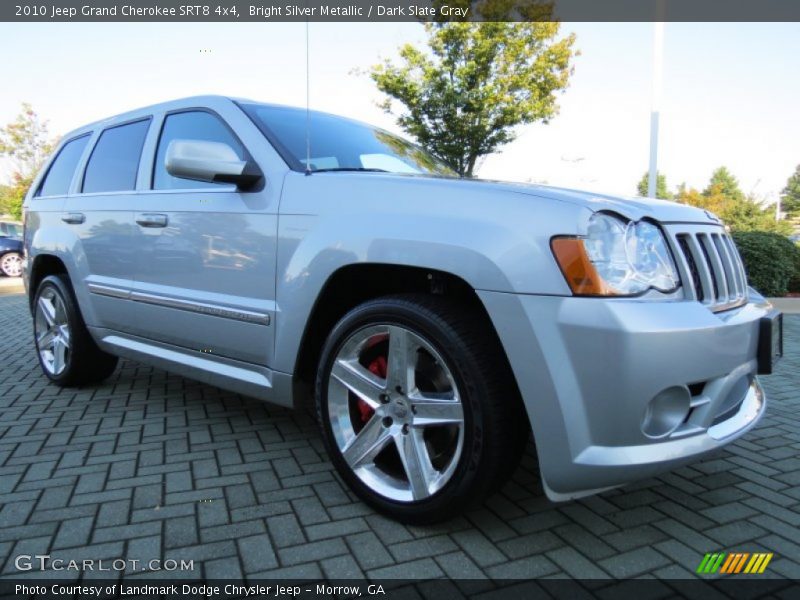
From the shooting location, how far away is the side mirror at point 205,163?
2.54 meters

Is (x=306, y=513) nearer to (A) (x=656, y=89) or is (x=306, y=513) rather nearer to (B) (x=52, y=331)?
(B) (x=52, y=331)

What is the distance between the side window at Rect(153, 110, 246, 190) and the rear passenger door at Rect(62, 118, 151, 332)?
0.72 feet

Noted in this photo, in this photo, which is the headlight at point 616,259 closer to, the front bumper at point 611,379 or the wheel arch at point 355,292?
the front bumper at point 611,379

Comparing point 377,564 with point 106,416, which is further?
point 106,416

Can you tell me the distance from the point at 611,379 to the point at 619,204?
0.62m

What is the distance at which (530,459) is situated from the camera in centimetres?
296

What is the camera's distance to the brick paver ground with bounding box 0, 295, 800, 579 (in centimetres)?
200

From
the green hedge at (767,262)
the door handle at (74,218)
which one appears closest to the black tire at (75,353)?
the door handle at (74,218)

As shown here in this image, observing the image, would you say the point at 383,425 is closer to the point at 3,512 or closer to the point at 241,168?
the point at 241,168

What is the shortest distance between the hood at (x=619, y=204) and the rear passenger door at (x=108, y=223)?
2.31 meters

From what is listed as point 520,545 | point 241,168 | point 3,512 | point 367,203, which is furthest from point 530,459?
point 3,512

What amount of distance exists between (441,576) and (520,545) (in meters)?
0.36

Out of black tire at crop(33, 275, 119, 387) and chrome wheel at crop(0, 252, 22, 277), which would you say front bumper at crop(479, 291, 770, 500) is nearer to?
black tire at crop(33, 275, 119, 387)

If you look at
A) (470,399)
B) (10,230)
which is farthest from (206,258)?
(10,230)
